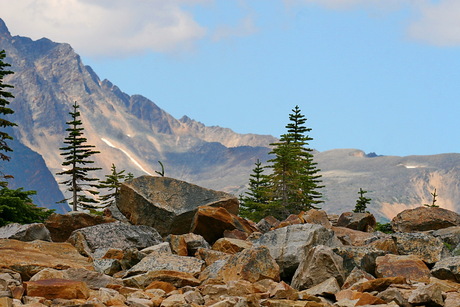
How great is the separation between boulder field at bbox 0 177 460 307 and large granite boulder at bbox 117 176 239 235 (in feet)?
0.13

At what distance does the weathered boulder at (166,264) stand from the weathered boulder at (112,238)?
3304mm

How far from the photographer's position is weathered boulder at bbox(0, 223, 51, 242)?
21.8 m

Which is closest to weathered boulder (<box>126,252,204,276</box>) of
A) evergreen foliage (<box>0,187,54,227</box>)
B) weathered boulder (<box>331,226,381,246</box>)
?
weathered boulder (<box>331,226,381,246</box>)

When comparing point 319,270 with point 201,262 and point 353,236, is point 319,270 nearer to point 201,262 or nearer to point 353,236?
point 201,262

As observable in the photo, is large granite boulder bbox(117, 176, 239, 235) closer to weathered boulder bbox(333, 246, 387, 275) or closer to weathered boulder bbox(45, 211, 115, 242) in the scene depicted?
weathered boulder bbox(45, 211, 115, 242)

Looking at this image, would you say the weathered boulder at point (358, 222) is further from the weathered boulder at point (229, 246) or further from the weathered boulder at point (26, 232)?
the weathered boulder at point (26, 232)

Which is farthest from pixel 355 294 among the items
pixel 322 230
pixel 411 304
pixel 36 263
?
pixel 36 263

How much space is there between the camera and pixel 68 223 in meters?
24.5

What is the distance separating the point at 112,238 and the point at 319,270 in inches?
327

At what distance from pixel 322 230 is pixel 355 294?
207 inches

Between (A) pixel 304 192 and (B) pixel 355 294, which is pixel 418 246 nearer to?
(B) pixel 355 294

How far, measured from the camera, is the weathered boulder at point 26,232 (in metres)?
21.8

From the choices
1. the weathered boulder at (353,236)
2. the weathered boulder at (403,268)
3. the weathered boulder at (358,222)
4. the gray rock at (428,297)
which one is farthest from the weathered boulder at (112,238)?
the weathered boulder at (358,222)

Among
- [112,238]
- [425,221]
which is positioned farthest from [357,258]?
[425,221]
